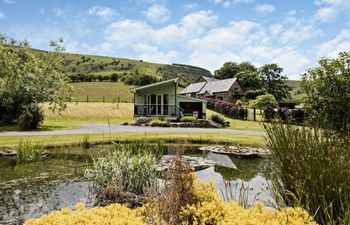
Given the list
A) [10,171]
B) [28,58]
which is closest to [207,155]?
[10,171]

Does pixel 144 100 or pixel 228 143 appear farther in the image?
pixel 144 100

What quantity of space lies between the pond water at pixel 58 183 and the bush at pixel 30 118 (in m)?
10.6

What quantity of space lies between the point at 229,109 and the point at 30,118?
80.2 ft

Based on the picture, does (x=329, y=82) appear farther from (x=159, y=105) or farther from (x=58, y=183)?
(x=159, y=105)

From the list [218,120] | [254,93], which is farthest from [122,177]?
[254,93]

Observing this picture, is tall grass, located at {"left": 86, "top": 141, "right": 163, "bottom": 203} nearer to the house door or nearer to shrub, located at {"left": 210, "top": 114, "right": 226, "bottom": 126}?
shrub, located at {"left": 210, "top": 114, "right": 226, "bottom": 126}

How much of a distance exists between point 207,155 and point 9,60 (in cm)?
2177

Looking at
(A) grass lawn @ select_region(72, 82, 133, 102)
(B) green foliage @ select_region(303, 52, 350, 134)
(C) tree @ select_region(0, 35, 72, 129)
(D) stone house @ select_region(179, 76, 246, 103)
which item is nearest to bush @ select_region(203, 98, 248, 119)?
(D) stone house @ select_region(179, 76, 246, 103)

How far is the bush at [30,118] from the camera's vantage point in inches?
871

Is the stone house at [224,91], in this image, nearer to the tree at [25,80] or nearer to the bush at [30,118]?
the tree at [25,80]

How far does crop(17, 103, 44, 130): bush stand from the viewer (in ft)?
72.6

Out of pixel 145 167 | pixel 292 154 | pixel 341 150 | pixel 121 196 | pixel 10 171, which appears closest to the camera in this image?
pixel 341 150

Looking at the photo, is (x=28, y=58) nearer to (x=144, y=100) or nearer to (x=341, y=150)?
(x=144, y=100)

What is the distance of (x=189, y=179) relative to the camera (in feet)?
12.6
